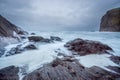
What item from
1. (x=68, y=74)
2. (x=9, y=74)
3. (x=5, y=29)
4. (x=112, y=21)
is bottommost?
(x=9, y=74)

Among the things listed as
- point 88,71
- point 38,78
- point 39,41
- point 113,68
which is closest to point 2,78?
point 38,78

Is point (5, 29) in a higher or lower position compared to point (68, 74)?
higher

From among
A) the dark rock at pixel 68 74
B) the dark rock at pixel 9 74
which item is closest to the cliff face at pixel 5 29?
the dark rock at pixel 9 74

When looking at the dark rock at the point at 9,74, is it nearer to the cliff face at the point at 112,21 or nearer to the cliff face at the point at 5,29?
the cliff face at the point at 5,29

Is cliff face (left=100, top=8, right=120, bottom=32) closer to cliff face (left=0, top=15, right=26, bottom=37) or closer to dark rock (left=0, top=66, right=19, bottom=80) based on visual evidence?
cliff face (left=0, top=15, right=26, bottom=37)

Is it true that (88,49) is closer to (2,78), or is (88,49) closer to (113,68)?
(113,68)

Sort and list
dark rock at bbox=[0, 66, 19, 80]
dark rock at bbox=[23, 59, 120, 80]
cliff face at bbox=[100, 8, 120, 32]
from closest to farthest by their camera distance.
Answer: dark rock at bbox=[23, 59, 120, 80] < dark rock at bbox=[0, 66, 19, 80] < cliff face at bbox=[100, 8, 120, 32]

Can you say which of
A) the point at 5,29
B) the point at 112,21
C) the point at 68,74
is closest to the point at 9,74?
the point at 68,74

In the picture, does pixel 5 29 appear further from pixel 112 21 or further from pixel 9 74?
pixel 112 21

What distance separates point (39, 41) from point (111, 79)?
42.7 feet

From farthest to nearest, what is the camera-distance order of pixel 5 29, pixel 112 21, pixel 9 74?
pixel 112 21, pixel 5 29, pixel 9 74

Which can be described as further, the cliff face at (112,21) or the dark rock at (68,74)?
the cliff face at (112,21)

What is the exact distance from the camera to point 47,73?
18.3 ft

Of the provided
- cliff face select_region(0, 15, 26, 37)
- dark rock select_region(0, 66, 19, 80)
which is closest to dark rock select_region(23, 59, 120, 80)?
dark rock select_region(0, 66, 19, 80)
